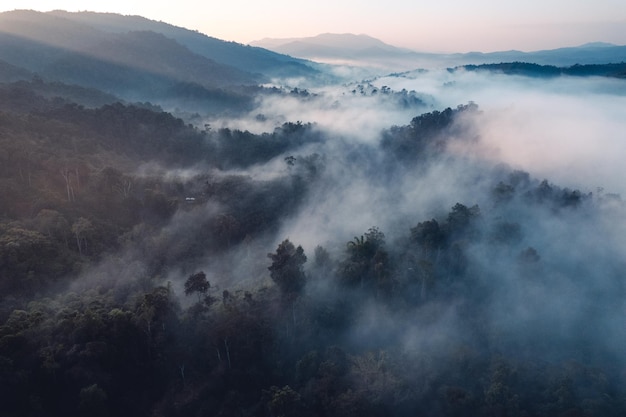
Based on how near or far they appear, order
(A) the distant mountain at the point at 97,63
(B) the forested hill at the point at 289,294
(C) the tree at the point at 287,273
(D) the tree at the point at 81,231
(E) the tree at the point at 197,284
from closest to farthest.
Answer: (B) the forested hill at the point at 289,294, (E) the tree at the point at 197,284, (C) the tree at the point at 287,273, (D) the tree at the point at 81,231, (A) the distant mountain at the point at 97,63

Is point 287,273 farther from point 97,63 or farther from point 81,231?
point 97,63

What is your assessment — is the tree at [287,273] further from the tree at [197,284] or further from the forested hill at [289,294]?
the tree at [197,284]

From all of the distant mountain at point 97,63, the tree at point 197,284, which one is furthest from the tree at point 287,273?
the distant mountain at point 97,63

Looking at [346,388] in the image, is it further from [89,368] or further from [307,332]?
[89,368]

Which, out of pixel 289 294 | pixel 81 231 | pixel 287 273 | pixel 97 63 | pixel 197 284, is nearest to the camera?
pixel 197 284

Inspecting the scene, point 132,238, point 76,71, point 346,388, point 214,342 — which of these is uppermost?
point 76,71

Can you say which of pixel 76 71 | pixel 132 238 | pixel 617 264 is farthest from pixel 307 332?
pixel 76 71

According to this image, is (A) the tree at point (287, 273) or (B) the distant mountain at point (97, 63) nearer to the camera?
(A) the tree at point (287, 273)

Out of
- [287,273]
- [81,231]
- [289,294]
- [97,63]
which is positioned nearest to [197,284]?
[287,273]

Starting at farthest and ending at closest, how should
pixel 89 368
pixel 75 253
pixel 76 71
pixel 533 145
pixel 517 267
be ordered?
1. pixel 76 71
2. pixel 533 145
3. pixel 517 267
4. pixel 75 253
5. pixel 89 368
